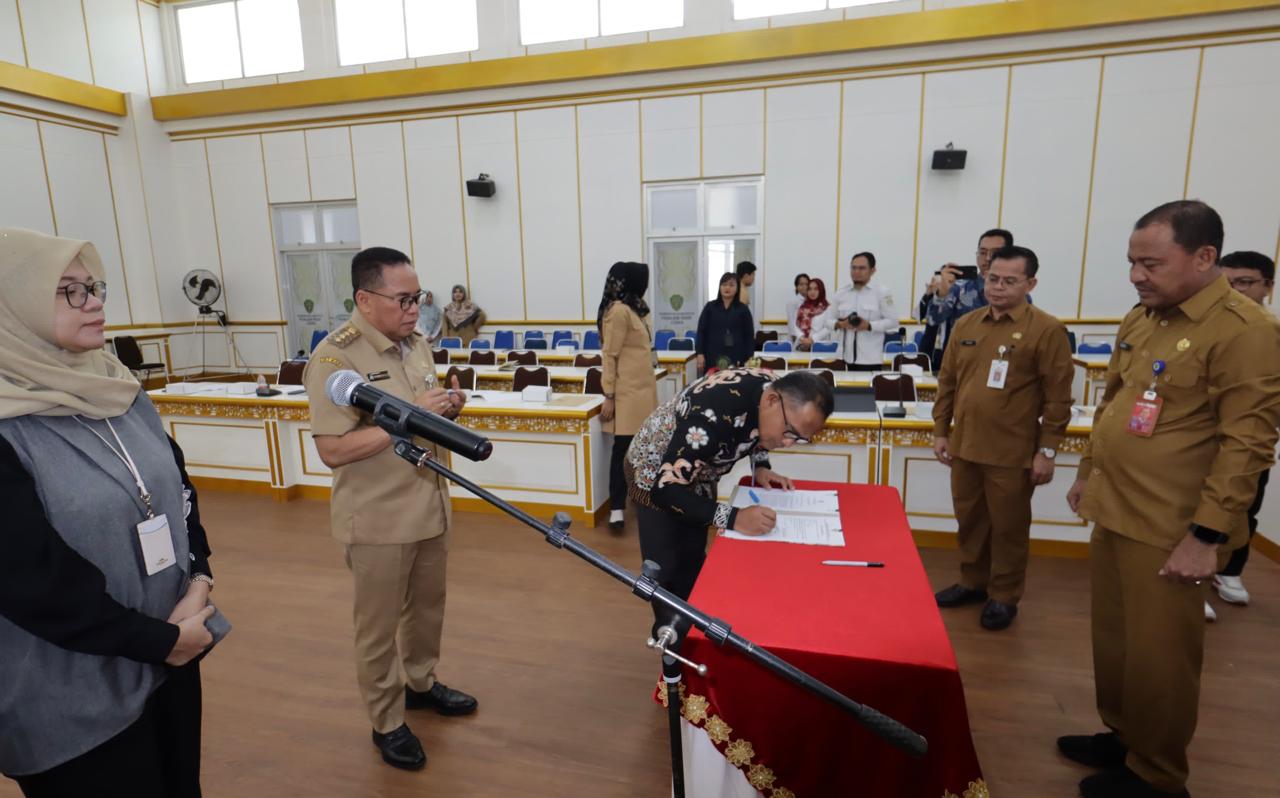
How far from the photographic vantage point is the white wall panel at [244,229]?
9.66 m

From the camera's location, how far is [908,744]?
96 cm

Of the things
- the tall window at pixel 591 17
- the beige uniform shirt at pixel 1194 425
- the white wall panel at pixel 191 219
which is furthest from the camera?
the white wall panel at pixel 191 219

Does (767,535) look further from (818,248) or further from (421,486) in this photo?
(818,248)

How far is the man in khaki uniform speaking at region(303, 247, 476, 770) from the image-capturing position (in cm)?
177

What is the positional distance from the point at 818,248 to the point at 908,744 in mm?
7679

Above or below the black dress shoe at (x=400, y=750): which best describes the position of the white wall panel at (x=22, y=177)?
above

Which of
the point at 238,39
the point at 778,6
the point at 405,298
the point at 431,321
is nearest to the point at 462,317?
the point at 431,321

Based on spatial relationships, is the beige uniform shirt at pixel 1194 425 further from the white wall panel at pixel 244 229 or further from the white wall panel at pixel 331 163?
the white wall panel at pixel 244 229

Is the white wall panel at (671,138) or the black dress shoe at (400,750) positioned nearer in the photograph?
the black dress shoe at (400,750)

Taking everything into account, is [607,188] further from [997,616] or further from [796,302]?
[997,616]

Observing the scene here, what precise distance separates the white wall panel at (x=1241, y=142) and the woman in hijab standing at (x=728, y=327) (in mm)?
5612

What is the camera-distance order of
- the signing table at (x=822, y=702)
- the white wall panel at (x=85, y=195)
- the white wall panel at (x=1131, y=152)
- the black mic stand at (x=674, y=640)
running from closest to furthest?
1. the black mic stand at (x=674, y=640)
2. the signing table at (x=822, y=702)
3. the white wall panel at (x=1131, y=152)
4. the white wall panel at (x=85, y=195)

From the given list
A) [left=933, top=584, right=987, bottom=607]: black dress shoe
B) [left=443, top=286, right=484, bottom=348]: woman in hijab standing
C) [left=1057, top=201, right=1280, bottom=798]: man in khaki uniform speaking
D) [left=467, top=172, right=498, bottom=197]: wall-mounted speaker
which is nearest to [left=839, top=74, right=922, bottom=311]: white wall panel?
[left=467, top=172, right=498, bottom=197]: wall-mounted speaker

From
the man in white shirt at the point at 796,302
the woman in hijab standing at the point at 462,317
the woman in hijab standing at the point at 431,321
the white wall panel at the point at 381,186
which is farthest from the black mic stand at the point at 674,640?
the white wall panel at the point at 381,186
